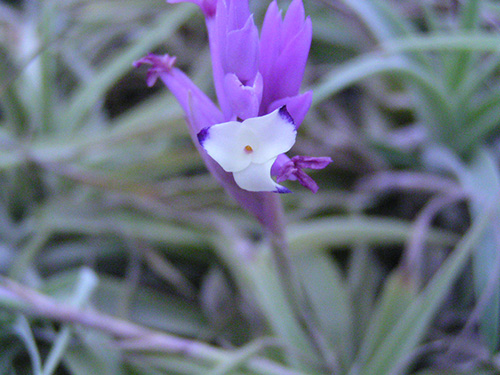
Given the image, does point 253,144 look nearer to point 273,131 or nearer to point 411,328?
point 273,131

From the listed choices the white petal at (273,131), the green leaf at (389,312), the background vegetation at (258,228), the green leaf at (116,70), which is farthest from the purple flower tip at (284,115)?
the green leaf at (116,70)

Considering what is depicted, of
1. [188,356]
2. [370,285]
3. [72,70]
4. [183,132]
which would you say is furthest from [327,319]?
[72,70]

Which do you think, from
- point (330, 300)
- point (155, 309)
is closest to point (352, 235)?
point (330, 300)

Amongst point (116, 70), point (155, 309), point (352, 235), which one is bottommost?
point (155, 309)

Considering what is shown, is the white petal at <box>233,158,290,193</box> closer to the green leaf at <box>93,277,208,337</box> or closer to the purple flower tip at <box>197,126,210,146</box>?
the purple flower tip at <box>197,126,210,146</box>

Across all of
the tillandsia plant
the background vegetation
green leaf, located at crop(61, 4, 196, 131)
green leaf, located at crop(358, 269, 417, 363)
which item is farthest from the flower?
green leaf, located at crop(61, 4, 196, 131)

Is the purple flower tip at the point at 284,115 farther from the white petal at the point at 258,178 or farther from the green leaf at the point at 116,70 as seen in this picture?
the green leaf at the point at 116,70

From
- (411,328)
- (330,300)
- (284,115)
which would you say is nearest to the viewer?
(284,115)
